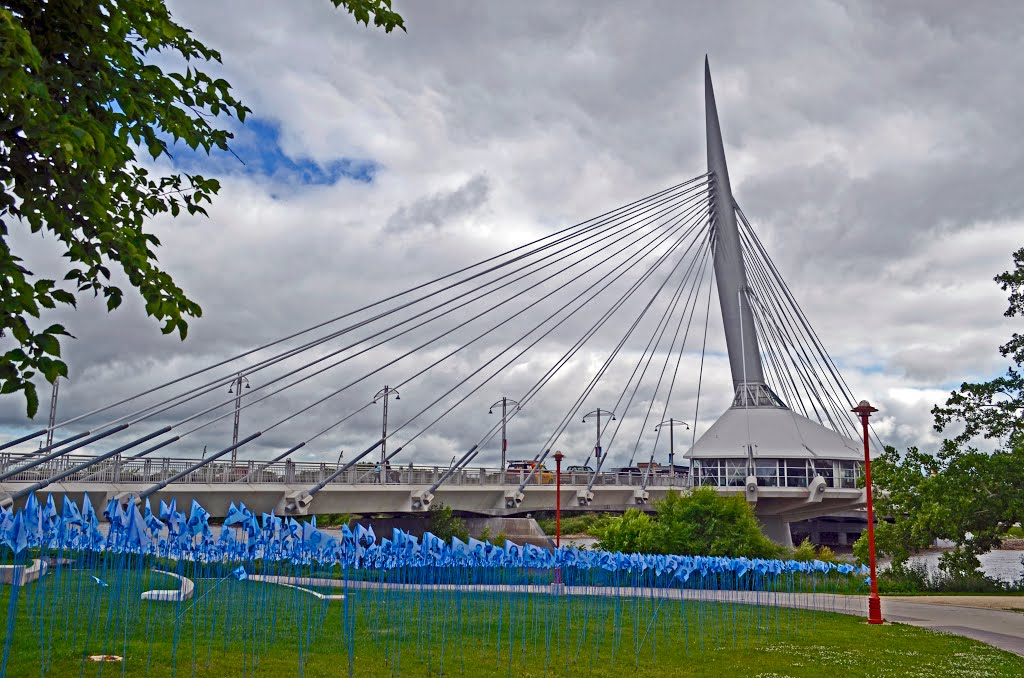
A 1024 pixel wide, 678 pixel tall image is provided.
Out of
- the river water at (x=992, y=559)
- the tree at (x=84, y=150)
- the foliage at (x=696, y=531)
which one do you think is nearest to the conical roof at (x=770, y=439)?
the river water at (x=992, y=559)

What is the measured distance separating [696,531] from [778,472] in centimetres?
2412

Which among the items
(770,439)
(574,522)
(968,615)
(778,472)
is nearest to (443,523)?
(968,615)

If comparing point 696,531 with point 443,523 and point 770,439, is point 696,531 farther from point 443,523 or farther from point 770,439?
point 770,439

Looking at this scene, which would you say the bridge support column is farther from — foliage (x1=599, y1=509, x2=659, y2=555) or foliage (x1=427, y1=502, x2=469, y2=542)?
foliage (x1=599, y1=509, x2=659, y2=555)

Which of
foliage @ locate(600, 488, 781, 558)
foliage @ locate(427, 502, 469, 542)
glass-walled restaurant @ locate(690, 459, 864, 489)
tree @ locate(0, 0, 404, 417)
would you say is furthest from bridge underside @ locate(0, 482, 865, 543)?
tree @ locate(0, 0, 404, 417)

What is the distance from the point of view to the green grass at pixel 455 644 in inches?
608

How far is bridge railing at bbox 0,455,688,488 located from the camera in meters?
29.5

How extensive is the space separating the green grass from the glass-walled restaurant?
3377 centimetres

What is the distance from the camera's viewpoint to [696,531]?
36406 mm

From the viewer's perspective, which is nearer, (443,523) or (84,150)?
(84,150)

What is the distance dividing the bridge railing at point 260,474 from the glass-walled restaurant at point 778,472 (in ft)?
38.9

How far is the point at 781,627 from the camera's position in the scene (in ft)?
75.5

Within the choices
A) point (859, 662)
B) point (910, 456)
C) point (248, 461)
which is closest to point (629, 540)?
point (910, 456)

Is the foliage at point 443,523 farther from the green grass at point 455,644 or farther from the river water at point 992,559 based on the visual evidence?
the green grass at point 455,644
